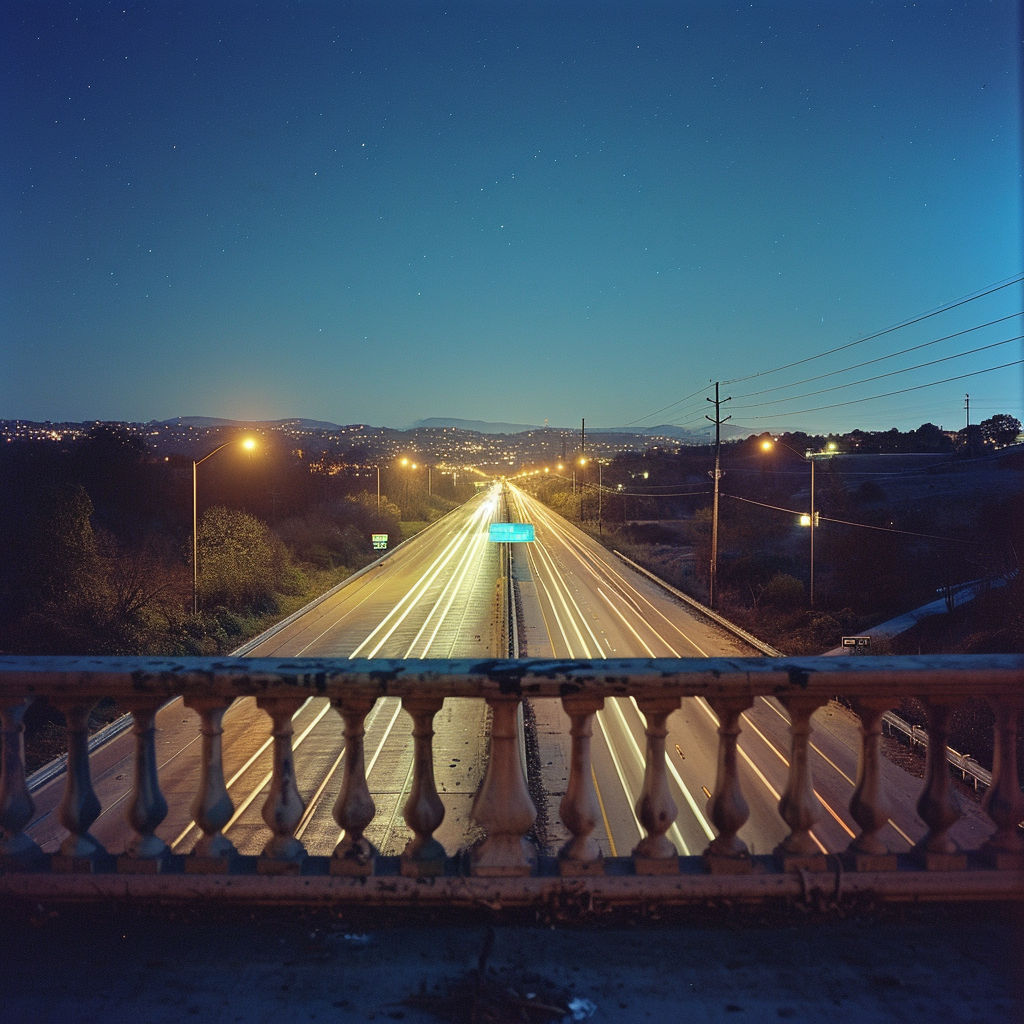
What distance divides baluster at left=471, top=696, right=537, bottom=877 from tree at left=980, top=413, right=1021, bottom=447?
4149 inches

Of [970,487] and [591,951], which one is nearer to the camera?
[591,951]

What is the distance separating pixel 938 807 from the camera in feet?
9.94

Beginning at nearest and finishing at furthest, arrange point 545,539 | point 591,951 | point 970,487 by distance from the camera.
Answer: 1. point 591,951
2. point 970,487
3. point 545,539

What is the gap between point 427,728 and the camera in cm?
300

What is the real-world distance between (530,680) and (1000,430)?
112041mm

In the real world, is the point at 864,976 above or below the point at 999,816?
below

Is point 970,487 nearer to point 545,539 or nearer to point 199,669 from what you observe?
point 545,539

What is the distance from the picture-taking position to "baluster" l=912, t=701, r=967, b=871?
9.87 feet

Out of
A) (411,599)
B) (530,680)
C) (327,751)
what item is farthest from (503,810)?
(411,599)

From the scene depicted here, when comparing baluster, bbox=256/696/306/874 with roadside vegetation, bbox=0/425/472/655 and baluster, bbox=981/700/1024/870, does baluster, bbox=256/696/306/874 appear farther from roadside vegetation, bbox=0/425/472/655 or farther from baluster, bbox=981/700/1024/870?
roadside vegetation, bbox=0/425/472/655

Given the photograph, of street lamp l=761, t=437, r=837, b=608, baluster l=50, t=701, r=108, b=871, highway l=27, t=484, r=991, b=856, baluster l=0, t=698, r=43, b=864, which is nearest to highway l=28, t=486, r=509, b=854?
highway l=27, t=484, r=991, b=856

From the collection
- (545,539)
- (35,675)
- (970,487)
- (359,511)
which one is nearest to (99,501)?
(359,511)

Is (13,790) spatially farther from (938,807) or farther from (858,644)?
(858,644)

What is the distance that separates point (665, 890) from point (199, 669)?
207 cm
